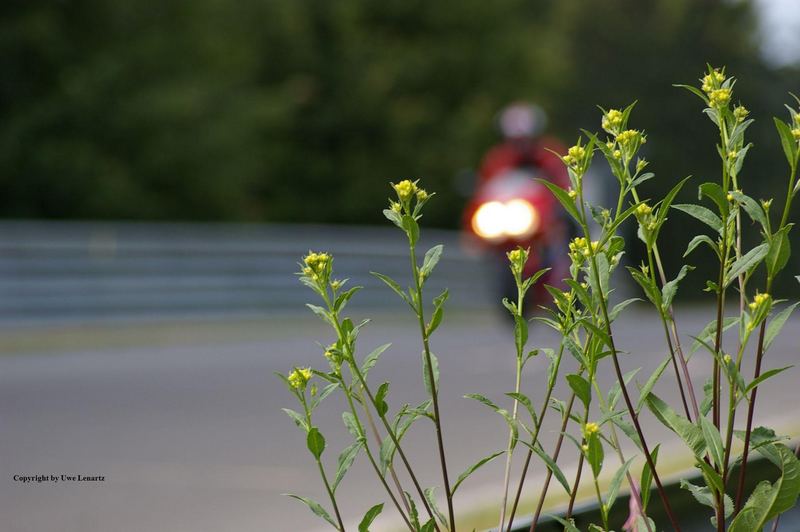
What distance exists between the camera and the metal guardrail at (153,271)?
13375 millimetres

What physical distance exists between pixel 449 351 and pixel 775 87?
2675 cm

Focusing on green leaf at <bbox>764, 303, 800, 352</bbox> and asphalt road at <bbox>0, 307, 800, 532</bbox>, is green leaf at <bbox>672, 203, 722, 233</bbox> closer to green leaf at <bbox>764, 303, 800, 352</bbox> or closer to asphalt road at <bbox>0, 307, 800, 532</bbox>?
green leaf at <bbox>764, 303, 800, 352</bbox>

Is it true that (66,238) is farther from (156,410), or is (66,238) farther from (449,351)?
(156,410)

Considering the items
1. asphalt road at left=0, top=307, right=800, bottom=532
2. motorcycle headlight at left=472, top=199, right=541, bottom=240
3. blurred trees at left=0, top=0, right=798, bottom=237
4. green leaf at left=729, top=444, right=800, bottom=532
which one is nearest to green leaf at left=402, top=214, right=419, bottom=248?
green leaf at left=729, top=444, right=800, bottom=532

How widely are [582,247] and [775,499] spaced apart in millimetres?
352

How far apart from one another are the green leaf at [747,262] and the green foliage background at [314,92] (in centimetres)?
1990

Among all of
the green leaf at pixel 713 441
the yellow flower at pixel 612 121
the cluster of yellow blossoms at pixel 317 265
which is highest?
the yellow flower at pixel 612 121

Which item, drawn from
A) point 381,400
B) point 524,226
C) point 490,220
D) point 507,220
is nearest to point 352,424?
point 381,400

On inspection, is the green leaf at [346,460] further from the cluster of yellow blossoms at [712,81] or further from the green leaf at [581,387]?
the cluster of yellow blossoms at [712,81]

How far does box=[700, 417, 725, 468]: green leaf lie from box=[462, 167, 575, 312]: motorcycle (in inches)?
410

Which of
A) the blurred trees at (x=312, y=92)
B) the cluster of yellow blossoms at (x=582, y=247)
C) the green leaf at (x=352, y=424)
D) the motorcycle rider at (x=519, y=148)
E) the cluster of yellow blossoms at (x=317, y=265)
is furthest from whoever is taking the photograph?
the blurred trees at (x=312, y=92)

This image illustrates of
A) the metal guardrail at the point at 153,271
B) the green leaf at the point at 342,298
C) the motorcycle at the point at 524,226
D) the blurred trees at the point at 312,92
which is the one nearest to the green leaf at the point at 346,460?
the green leaf at the point at 342,298

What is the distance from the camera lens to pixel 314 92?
29.2 meters

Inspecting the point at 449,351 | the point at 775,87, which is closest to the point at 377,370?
the point at 449,351
